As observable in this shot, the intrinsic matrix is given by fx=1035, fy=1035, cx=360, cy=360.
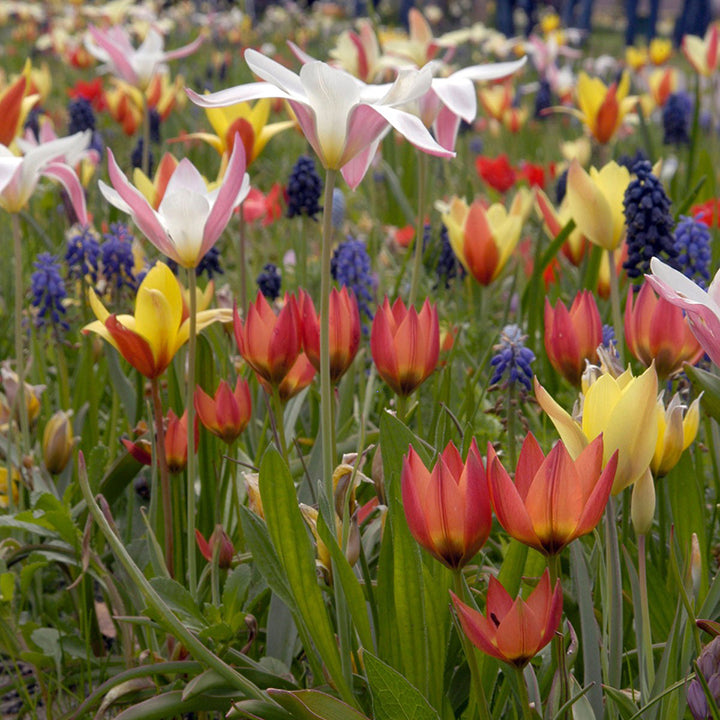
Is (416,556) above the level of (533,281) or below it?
above

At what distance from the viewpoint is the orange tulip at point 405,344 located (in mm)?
917

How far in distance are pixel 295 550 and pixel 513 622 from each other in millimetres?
225

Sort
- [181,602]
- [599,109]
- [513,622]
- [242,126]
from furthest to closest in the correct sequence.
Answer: [599,109], [242,126], [181,602], [513,622]

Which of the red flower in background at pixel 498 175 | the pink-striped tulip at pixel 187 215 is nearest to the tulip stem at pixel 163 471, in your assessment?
the pink-striped tulip at pixel 187 215

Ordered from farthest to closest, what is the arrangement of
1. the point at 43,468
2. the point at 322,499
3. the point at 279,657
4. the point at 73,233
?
the point at 73,233
the point at 43,468
the point at 279,657
the point at 322,499

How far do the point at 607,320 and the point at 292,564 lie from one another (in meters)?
1.08

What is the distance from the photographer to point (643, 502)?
0.74 metres

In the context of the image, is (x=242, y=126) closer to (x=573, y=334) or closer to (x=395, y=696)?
(x=573, y=334)

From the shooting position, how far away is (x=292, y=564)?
80 cm

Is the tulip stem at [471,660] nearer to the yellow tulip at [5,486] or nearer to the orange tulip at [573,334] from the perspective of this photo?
the orange tulip at [573,334]

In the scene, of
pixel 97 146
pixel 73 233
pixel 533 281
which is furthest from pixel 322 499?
pixel 97 146

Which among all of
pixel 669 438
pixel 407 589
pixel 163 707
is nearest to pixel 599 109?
pixel 669 438

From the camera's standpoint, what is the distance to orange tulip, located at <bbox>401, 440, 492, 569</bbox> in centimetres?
65

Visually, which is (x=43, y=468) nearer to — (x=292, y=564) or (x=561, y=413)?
(x=292, y=564)
